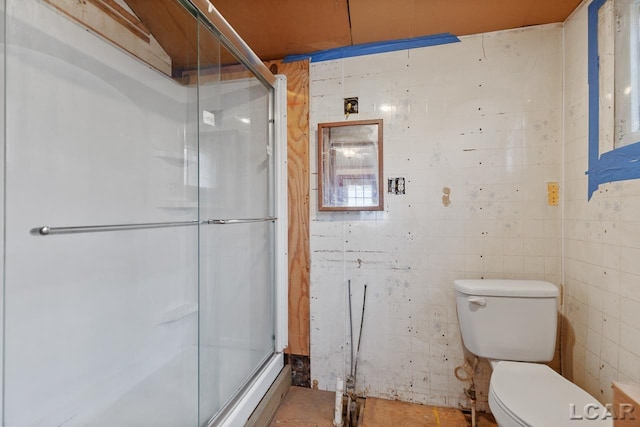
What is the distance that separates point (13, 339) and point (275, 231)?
1189 millimetres

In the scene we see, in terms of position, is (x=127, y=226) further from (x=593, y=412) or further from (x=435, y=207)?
(x=593, y=412)

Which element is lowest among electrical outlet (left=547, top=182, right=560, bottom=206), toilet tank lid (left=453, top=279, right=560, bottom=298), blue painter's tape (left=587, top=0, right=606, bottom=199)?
toilet tank lid (left=453, top=279, right=560, bottom=298)

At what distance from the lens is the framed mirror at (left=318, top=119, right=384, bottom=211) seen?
1.70m

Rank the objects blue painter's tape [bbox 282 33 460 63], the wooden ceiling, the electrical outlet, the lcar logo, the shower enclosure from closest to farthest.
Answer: the lcar logo < the shower enclosure < the wooden ceiling < the electrical outlet < blue painter's tape [bbox 282 33 460 63]

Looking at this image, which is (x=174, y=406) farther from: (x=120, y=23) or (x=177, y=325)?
(x=120, y=23)

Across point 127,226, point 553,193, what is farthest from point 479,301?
point 127,226

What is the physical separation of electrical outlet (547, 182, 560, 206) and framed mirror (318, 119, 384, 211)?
0.85m

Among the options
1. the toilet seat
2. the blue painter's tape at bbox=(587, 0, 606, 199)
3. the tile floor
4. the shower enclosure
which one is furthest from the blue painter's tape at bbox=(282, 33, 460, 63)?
the tile floor

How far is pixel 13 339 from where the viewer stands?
0.98 m

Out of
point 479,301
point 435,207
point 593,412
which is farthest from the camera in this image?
point 435,207

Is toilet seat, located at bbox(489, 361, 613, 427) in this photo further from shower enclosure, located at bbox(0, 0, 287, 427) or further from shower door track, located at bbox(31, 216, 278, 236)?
shower door track, located at bbox(31, 216, 278, 236)

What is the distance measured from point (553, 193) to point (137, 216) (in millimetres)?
2072

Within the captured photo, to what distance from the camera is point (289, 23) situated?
1.51m

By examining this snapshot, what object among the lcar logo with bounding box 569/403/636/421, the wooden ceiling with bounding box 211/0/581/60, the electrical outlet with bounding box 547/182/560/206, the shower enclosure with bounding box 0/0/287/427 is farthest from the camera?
the electrical outlet with bounding box 547/182/560/206
